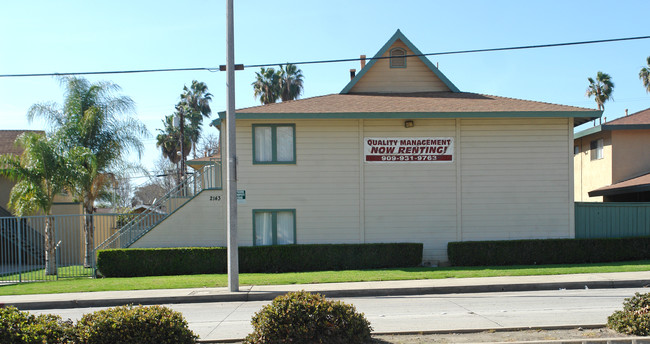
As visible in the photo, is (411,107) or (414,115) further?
(411,107)

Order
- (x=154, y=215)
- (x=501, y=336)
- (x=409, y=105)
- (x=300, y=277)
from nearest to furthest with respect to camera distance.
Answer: (x=501, y=336)
(x=300, y=277)
(x=154, y=215)
(x=409, y=105)

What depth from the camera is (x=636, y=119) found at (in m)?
24.9

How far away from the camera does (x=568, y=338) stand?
23.8 feet

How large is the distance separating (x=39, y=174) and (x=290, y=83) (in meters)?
30.4

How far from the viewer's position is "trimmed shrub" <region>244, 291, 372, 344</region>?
6.51m

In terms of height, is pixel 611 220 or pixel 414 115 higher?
pixel 414 115

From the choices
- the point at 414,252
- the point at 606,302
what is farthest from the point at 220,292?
the point at 606,302

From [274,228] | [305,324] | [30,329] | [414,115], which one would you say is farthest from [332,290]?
[30,329]

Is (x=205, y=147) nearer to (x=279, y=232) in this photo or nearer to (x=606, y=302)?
(x=279, y=232)

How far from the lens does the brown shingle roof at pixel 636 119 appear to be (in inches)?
944

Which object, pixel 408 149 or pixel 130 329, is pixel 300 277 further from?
pixel 130 329

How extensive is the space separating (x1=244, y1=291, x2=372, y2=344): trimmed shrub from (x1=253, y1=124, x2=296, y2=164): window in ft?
39.1

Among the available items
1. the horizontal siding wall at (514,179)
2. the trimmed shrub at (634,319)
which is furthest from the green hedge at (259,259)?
the trimmed shrub at (634,319)

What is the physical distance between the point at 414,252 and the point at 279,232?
183 inches
